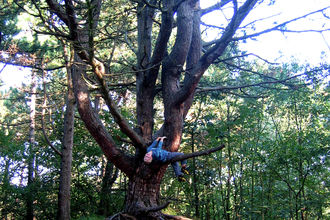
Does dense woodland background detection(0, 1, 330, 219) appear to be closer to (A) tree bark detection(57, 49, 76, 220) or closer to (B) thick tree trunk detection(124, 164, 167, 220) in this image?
(A) tree bark detection(57, 49, 76, 220)

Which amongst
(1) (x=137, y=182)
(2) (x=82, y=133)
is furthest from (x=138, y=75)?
(2) (x=82, y=133)

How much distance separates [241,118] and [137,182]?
3504 millimetres

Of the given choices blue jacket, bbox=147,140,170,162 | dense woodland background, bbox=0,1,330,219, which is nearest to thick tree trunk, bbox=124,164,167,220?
blue jacket, bbox=147,140,170,162

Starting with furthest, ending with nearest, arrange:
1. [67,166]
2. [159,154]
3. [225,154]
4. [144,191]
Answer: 1. [225,154]
2. [67,166]
3. [144,191]
4. [159,154]

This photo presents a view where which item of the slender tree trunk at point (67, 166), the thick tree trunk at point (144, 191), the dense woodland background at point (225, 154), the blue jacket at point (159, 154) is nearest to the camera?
the blue jacket at point (159, 154)

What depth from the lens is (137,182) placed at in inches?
193

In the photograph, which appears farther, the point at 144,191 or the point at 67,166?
the point at 67,166

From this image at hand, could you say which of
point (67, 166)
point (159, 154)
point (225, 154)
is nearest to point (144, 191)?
point (159, 154)

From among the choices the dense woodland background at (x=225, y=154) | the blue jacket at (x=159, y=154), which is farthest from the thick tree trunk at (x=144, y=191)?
the dense woodland background at (x=225, y=154)

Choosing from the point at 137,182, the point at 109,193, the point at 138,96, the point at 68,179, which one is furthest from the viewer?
the point at 109,193

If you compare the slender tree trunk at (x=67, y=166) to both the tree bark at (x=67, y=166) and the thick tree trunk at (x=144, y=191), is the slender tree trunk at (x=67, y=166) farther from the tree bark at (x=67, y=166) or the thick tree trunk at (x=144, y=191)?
the thick tree trunk at (x=144, y=191)

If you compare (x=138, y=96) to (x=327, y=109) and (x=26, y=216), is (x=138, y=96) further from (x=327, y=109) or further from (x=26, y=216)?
(x=26, y=216)

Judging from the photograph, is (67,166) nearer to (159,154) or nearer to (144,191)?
(144,191)

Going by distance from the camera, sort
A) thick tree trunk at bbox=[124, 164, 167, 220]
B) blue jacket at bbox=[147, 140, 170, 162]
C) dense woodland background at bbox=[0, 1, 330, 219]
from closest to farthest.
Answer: blue jacket at bbox=[147, 140, 170, 162] → thick tree trunk at bbox=[124, 164, 167, 220] → dense woodland background at bbox=[0, 1, 330, 219]
